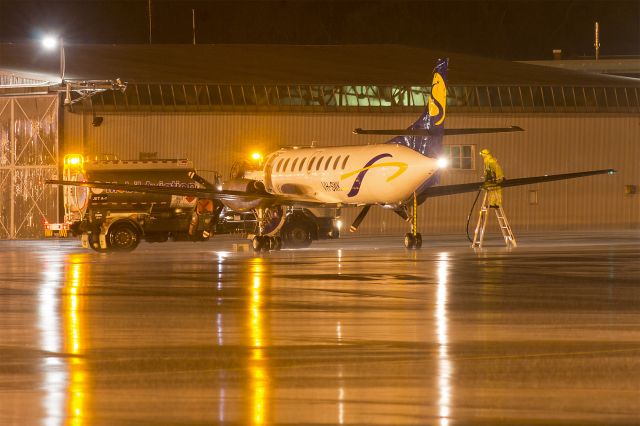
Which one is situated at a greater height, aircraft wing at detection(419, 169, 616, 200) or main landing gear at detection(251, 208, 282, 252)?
aircraft wing at detection(419, 169, 616, 200)

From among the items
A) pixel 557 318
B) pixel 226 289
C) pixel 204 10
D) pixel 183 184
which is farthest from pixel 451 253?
pixel 204 10

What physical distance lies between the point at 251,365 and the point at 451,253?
66.9ft

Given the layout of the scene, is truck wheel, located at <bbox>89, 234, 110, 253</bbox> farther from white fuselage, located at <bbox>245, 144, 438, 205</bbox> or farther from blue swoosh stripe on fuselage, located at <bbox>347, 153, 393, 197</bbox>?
blue swoosh stripe on fuselage, located at <bbox>347, 153, 393, 197</bbox>

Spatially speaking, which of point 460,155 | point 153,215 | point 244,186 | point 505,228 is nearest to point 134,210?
point 153,215

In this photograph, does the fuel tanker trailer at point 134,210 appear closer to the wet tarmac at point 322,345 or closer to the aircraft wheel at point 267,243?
the aircraft wheel at point 267,243

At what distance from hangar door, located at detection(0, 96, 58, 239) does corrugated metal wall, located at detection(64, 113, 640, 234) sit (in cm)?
88

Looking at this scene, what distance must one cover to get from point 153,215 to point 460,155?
1966 centimetres

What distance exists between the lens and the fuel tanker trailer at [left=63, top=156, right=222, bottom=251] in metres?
36.0

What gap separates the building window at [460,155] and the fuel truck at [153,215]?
15.1 meters

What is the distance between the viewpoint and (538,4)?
12712 centimetres

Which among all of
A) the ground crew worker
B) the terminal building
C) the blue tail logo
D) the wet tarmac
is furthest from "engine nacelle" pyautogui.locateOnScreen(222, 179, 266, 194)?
the terminal building

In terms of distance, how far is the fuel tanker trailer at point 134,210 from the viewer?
36.0 m

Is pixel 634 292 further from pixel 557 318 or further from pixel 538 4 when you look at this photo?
pixel 538 4

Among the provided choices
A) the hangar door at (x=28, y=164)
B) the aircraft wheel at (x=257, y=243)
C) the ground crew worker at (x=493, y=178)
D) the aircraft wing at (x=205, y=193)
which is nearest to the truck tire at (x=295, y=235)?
the aircraft wing at (x=205, y=193)
